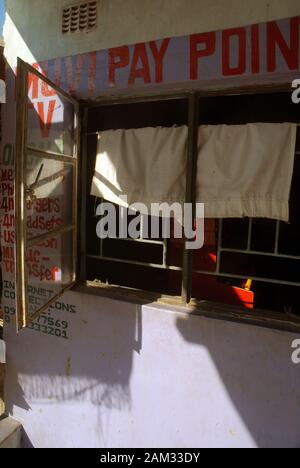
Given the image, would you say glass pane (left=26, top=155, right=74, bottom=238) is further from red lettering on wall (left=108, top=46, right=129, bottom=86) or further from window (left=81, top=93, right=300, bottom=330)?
red lettering on wall (left=108, top=46, right=129, bottom=86)

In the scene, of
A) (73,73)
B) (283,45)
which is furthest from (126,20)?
(283,45)

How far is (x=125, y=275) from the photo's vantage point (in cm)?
447

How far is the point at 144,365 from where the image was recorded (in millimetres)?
2928

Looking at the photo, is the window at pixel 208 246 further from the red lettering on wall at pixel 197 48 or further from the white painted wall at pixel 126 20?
the white painted wall at pixel 126 20

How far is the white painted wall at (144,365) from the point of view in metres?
2.49

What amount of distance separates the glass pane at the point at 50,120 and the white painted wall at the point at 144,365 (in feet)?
0.88

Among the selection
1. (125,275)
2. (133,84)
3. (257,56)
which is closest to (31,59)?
(133,84)

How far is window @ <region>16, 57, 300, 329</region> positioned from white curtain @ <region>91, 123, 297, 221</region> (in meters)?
0.11

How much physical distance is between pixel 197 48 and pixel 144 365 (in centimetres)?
259

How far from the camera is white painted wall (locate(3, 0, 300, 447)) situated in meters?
2.49

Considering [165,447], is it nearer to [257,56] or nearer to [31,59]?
[257,56]

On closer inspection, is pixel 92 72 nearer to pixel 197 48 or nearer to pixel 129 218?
pixel 197 48

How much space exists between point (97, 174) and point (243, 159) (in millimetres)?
1269

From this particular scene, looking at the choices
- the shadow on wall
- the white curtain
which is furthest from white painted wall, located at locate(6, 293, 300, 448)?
the white curtain
